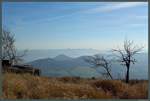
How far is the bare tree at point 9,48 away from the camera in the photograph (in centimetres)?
387

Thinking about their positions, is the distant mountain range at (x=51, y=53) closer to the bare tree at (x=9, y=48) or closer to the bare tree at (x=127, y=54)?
the bare tree at (x=9, y=48)

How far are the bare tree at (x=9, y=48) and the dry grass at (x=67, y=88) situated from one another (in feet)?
0.70

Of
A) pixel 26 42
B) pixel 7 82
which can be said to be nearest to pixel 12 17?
pixel 26 42

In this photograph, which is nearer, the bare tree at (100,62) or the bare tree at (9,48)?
the bare tree at (9,48)

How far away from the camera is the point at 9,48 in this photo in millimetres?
3914

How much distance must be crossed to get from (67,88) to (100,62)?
1.78ft

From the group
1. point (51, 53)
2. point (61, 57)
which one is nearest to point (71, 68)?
point (61, 57)

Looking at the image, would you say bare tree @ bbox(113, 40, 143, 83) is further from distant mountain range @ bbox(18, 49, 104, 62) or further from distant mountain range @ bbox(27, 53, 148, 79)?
distant mountain range @ bbox(18, 49, 104, 62)

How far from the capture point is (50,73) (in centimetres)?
397

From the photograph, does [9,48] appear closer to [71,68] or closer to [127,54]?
[71,68]

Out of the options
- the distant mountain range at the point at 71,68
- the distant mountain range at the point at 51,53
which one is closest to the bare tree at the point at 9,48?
the distant mountain range at the point at 51,53

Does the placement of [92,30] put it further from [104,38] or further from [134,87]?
[134,87]

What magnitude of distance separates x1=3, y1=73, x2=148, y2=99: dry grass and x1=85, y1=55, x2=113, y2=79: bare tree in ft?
0.41

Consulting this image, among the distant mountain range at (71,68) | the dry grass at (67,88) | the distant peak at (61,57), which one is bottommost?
the dry grass at (67,88)
